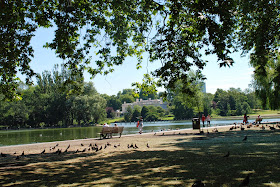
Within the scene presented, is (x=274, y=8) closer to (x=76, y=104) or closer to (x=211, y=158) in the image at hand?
(x=211, y=158)

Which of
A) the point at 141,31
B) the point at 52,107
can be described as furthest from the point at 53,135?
the point at 52,107

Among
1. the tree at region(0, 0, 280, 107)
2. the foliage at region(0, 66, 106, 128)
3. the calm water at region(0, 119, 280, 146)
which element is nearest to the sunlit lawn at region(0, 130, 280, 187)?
the tree at region(0, 0, 280, 107)

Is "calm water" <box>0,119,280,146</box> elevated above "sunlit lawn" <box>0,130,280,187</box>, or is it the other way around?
"sunlit lawn" <box>0,130,280,187</box>

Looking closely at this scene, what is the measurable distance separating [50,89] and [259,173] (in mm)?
88498

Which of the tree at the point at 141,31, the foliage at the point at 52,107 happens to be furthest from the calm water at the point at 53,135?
the foliage at the point at 52,107

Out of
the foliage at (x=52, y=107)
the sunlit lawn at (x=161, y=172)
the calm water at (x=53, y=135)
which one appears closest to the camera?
the sunlit lawn at (x=161, y=172)

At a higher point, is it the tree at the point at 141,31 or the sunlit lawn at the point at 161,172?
the tree at the point at 141,31

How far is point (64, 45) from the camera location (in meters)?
10.6

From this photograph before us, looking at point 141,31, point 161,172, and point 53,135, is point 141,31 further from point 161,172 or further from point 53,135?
point 53,135

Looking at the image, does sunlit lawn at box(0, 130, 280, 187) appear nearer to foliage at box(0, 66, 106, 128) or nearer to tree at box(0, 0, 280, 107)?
tree at box(0, 0, 280, 107)

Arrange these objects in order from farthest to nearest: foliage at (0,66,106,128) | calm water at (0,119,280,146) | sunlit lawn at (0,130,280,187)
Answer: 1. foliage at (0,66,106,128)
2. calm water at (0,119,280,146)
3. sunlit lawn at (0,130,280,187)

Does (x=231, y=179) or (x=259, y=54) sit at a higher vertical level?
(x=259, y=54)

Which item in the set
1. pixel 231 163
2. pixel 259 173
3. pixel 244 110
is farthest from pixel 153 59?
pixel 244 110

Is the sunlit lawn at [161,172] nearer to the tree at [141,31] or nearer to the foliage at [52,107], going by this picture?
the tree at [141,31]
